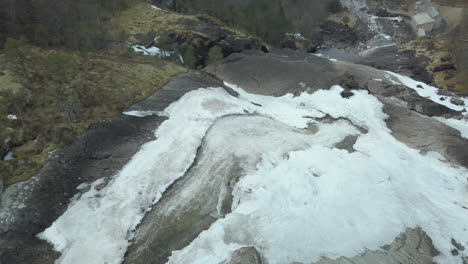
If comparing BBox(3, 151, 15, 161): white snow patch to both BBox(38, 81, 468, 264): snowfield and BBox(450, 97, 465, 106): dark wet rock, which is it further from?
BBox(450, 97, 465, 106): dark wet rock

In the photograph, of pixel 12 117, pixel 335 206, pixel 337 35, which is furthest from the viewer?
pixel 337 35

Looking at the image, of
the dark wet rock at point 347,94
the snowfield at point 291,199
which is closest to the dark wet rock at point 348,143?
the snowfield at point 291,199

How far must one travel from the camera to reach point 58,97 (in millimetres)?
29906

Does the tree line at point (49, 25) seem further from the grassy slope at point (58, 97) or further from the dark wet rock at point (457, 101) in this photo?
the dark wet rock at point (457, 101)

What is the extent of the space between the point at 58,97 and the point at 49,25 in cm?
2100

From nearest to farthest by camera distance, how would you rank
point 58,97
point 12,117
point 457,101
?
point 12,117
point 58,97
point 457,101

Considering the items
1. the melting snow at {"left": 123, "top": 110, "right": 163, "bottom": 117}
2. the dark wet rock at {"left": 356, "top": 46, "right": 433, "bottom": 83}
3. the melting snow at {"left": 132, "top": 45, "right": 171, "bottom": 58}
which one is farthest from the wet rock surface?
the dark wet rock at {"left": 356, "top": 46, "right": 433, "bottom": 83}

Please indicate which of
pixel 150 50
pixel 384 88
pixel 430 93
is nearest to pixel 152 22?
pixel 150 50

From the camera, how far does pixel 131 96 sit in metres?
33.2

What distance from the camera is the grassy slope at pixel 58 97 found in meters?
25.0

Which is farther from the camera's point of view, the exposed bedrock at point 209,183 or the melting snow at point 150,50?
the melting snow at point 150,50

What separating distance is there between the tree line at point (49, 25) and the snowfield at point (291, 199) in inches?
835

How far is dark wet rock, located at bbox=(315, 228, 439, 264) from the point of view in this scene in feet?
65.0

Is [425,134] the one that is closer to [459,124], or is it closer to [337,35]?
[459,124]
